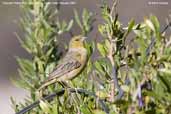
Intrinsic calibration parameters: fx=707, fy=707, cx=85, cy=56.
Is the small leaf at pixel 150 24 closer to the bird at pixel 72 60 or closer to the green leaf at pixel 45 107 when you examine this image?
the green leaf at pixel 45 107

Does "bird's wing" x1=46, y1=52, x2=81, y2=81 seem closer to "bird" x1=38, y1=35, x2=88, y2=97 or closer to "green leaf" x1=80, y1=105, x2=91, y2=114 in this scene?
Answer: "bird" x1=38, y1=35, x2=88, y2=97

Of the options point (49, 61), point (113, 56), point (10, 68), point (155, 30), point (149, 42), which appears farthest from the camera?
point (10, 68)

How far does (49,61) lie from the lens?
3412mm

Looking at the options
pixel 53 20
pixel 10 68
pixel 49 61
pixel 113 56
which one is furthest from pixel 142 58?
pixel 10 68

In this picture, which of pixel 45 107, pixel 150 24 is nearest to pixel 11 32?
pixel 45 107

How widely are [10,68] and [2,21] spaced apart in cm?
99

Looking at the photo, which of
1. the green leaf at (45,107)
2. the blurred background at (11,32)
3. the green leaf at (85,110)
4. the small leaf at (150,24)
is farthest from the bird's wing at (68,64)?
the blurred background at (11,32)

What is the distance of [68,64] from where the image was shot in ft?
11.8

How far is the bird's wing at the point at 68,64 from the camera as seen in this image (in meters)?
3.34

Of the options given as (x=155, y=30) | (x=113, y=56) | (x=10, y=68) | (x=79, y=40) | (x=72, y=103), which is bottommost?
(x=10, y=68)

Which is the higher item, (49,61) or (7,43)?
(49,61)

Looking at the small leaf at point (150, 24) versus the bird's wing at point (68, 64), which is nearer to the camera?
the small leaf at point (150, 24)

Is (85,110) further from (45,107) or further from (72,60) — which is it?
(72,60)

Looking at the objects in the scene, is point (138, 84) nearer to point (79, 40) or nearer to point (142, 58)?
point (142, 58)
